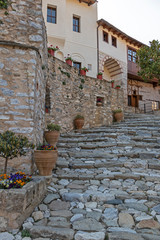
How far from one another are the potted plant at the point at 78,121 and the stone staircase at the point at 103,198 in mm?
2837

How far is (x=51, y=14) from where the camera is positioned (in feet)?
40.1

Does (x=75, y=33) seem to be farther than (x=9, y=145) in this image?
Yes

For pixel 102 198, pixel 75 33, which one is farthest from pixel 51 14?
pixel 102 198

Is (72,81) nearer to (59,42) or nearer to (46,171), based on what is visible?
(59,42)

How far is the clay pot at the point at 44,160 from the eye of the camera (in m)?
3.54

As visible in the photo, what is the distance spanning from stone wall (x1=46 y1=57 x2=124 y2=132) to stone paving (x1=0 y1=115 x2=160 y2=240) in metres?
2.70

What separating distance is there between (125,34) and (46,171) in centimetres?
1563

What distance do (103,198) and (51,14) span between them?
42.3 ft

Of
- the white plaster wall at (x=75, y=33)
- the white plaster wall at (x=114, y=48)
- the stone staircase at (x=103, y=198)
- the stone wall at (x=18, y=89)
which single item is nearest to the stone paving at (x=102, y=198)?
the stone staircase at (x=103, y=198)

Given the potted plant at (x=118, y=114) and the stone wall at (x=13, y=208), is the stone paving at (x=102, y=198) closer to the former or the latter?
the stone wall at (x=13, y=208)

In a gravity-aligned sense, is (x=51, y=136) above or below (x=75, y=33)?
below

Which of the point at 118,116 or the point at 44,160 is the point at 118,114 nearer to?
the point at 118,116

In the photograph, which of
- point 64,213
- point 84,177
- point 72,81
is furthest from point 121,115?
point 64,213

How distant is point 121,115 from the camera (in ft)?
35.7
